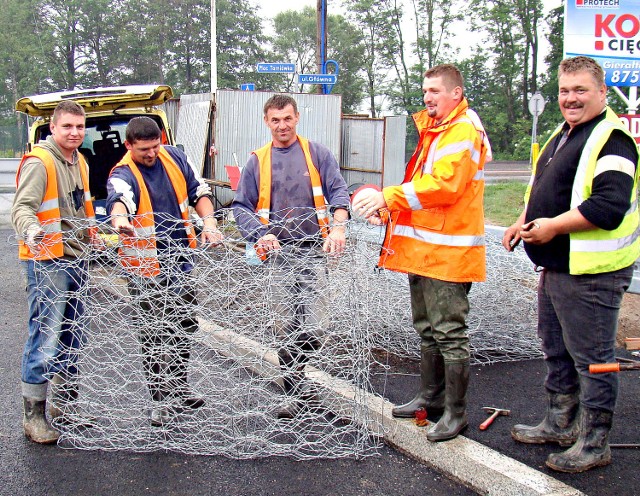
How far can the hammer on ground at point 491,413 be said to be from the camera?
3.81 meters

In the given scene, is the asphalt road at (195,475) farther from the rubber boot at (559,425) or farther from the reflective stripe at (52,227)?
the reflective stripe at (52,227)

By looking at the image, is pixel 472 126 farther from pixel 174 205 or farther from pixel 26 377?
pixel 26 377

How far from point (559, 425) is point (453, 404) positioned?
634mm

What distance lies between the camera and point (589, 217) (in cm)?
311

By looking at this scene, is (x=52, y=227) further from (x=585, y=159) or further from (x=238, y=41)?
(x=238, y=41)

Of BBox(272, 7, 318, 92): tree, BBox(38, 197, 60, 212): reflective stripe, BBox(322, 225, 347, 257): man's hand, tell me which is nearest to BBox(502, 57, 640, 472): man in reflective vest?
BBox(322, 225, 347, 257): man's hand

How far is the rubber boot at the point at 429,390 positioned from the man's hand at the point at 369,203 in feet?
3.15

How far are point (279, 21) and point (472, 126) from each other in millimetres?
67958

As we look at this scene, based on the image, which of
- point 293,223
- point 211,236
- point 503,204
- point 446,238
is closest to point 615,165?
point 446,238

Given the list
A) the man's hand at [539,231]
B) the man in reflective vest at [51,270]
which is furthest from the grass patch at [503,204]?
the man in reflective vest at [51,270]

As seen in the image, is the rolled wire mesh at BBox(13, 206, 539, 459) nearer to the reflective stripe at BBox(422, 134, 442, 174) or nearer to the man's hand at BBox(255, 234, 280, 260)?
the man's hand at BBox(255, 234, 280, 260)

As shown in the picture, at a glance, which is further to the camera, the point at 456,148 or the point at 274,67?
the point at 274,67

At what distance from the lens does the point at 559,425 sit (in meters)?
3.62

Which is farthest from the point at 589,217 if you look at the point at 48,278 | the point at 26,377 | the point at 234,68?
the point at 234,68
